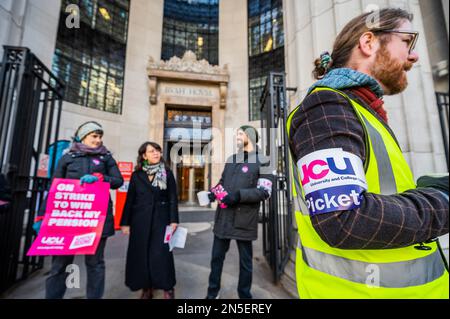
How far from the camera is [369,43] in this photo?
0.72m

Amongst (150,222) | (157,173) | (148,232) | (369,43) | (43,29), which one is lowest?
(148,232)

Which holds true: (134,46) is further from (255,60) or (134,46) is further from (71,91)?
(255,60)

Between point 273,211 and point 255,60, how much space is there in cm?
796

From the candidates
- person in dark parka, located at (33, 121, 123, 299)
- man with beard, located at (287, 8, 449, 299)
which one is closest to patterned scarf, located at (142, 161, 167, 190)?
person in dark parka, located at (33, 121, 123, 299)

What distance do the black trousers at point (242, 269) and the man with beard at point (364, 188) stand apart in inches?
55.5

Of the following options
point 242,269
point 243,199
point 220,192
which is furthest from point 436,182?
point 242,269

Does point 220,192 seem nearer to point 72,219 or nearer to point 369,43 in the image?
point 72,219

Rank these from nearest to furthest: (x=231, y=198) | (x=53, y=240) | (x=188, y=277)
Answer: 1. (x=53, y=240)
2. (x=231, y=198)
3. (x=188, y=277)

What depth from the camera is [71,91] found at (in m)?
7.00

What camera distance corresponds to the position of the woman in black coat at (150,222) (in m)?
2.16

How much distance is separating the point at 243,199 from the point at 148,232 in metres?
1.11

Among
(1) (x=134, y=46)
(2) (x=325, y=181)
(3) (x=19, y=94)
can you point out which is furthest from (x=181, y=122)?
(2) (x=325, y=181)

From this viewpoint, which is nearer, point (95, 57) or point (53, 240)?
point (53, 240)

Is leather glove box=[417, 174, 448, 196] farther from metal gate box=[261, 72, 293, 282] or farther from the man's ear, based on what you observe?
metal gate box=[261, 72, 293, 282]
